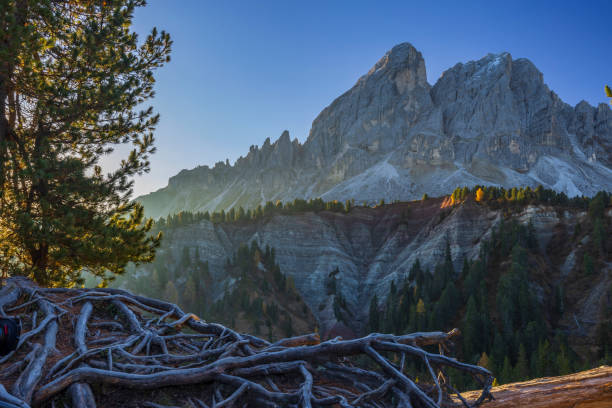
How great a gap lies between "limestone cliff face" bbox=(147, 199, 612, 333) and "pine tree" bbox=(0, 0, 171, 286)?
72844 mm

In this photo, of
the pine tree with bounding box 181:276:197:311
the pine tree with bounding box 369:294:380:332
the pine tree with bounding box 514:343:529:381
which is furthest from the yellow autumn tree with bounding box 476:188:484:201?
the pine tree with bounding box 181:276:197:311

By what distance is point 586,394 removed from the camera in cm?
653

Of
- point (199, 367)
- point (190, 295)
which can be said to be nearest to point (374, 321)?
Answer: point (190, 295)

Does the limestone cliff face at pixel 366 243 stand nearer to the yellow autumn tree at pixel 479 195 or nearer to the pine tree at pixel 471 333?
the yellow autumn tree at pixel 479 195

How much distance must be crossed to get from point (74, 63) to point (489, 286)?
78001 mm

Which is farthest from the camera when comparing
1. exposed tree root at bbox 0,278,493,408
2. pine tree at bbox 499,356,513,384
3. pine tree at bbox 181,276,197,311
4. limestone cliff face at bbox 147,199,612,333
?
pine tree at bbox 181,276,197,311

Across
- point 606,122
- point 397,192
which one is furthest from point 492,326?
point 606,122

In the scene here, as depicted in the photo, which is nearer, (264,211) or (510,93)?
(264,211)

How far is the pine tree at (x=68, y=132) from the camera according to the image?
1145cm

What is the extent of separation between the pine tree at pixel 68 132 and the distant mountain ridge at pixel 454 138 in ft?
439

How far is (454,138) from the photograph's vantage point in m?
164

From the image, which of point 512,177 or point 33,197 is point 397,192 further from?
point 33,197

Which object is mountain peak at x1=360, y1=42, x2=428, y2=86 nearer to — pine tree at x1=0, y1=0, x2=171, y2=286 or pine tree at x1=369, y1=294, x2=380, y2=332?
pine tree at x1=369, y1=294, x2=380, y2=332

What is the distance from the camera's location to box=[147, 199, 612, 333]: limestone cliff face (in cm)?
8138
